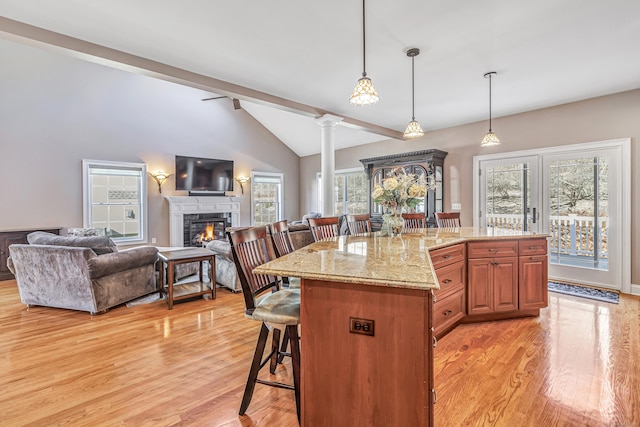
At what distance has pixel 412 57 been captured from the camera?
10.5ft

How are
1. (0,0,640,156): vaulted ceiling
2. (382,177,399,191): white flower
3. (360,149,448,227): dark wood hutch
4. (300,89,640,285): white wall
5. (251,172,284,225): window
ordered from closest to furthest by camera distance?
(0,0,640,156): vaulted ceiling → (382,177,399,191): white flower → (300,89,640,285): white wall → (360,149,448,227): dark wood hutch → (251,172,284,225): window

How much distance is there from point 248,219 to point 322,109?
4.46m

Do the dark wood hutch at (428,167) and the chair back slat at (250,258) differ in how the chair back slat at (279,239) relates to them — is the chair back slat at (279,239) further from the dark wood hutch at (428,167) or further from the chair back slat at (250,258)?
the dark wood hutch at (428,167)

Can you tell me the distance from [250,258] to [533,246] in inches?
118

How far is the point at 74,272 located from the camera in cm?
343

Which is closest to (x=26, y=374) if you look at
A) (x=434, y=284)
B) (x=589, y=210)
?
(x=434, y=284)

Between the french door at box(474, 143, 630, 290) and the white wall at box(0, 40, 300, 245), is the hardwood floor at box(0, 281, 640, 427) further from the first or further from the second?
the white wall at box(0, 40, 300, 245)

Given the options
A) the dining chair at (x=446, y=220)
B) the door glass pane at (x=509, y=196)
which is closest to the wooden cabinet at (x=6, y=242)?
the dining chair at (x=446, y=220)

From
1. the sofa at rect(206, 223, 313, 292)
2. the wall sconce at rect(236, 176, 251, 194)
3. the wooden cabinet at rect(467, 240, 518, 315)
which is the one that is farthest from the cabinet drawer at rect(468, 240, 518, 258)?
the wall sconce at rect(236, 176, 251, 194)

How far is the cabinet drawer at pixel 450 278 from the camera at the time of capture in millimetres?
2680

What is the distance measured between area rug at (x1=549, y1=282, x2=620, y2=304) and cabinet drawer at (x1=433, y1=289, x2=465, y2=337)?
224 centimetres

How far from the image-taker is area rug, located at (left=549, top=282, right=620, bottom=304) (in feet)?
12.8

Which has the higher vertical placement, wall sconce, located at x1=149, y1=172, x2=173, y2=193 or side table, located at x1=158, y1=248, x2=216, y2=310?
wall sconce, located at x1=149, y1=172, x2=173, y2=193

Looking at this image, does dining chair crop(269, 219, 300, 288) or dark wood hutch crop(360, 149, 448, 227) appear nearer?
dining chair crop(269, 219, 300, 288)
